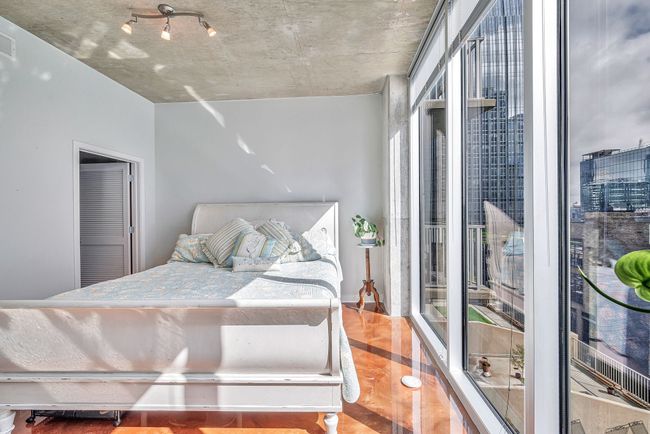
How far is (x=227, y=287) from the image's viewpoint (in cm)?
244

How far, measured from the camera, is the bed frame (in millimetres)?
1694

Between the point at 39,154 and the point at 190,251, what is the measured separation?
61.3 inches

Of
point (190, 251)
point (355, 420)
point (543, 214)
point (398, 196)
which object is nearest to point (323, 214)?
point (398, 196)

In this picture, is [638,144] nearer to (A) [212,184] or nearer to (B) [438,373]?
(B) [438,373]

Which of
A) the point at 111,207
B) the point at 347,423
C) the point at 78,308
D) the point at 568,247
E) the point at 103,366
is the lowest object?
the point at 347,423

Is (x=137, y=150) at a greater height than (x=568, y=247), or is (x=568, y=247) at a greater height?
(x=137, y=150)

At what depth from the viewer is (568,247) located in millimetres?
1212

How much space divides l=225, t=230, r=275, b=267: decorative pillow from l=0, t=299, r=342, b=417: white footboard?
158 centimetres

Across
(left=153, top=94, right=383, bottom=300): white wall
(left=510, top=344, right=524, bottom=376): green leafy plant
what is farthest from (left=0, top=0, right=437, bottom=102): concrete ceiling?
(left=510, top=344, right=524, bottom=376): green leafy plant

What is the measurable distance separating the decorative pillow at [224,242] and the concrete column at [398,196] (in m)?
1.57

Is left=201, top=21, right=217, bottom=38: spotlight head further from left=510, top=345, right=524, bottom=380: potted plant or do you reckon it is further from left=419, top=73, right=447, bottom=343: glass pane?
left=510, top=345, right=524, bottom=380: potted plant

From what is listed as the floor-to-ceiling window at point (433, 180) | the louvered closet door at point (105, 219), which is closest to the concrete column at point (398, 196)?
the floor-to-ceiling window at point (433, 180)

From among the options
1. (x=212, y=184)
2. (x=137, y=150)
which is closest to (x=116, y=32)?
(x=137, y=150)

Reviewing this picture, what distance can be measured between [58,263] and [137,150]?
5.52ft
